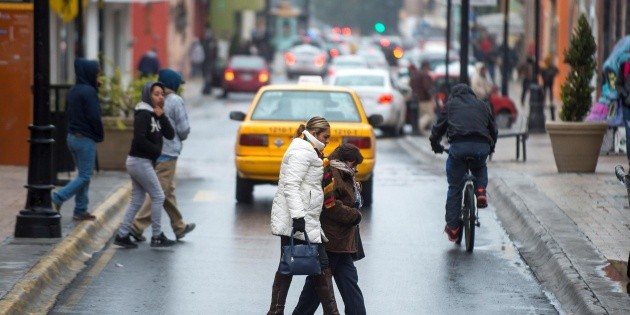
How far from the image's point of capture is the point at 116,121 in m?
20.7

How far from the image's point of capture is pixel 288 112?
58.7ft

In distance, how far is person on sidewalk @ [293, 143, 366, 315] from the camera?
952cm

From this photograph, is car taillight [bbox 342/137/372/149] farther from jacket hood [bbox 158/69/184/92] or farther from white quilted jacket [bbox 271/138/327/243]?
white quilted jacket [bbox 271/138/327/243]

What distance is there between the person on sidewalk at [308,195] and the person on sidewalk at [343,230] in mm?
85

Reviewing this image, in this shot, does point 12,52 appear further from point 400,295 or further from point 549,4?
point 549,4

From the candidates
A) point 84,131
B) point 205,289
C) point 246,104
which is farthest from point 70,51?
point 205,289

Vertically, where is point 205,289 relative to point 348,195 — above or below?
below

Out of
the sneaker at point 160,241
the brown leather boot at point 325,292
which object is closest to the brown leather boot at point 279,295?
the brown leather boot at point 325,292

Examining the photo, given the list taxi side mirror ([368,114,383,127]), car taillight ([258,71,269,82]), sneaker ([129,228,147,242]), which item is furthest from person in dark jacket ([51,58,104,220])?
car taillight ([258,71,269,82])

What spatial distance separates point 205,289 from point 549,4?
50707 millimetres

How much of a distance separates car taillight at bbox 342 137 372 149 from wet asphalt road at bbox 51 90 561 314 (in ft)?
2.54

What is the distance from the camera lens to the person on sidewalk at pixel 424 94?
32.8 meters

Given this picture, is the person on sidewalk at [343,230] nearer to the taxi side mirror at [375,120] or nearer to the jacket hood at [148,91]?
the jacket hood at [148,91]

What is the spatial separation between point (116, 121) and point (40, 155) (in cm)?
710
